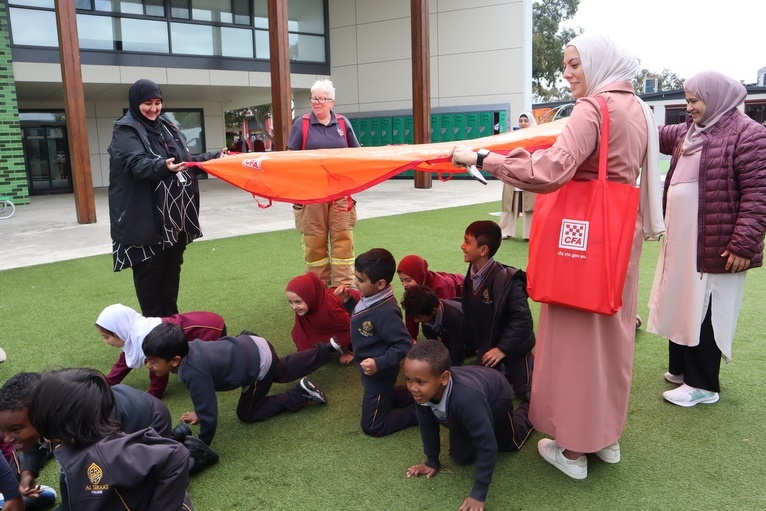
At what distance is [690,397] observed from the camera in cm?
334

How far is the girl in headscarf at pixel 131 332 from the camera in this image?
10.6 ft

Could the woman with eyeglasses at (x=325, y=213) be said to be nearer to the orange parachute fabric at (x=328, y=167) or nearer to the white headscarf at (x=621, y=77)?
the orange parachute fabric at (x=328, y=167)

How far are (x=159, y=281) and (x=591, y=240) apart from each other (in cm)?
296

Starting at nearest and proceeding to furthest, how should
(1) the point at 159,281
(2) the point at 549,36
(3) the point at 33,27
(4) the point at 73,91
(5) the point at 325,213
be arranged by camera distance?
(1) the point at 159,281
(5) the point at 325,213
(4) the point at 73,91
(3) the point at 33,27
(2) the point at 549,36

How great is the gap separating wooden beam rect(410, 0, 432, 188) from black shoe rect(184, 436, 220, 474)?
12006 millimetres

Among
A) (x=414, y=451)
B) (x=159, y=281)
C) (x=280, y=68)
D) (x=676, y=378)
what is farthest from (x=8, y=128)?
(x=676, y=378)

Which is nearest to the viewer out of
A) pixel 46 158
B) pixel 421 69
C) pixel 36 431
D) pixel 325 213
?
pixel 36 431

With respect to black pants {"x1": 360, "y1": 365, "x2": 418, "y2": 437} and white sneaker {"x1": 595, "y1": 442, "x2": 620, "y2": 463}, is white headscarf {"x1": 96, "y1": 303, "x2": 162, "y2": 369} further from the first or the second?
white sneaker {"x1": 595, "y1": 442, "x2": 620, "y2": 463}

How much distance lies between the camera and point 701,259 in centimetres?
319

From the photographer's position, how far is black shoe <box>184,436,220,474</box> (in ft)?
9.16

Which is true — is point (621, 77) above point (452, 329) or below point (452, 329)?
above

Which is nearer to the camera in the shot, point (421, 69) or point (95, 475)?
point (95, 475)

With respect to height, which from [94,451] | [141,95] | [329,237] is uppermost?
[141,95]

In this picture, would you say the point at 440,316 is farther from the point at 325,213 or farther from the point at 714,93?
the point at 714,93
